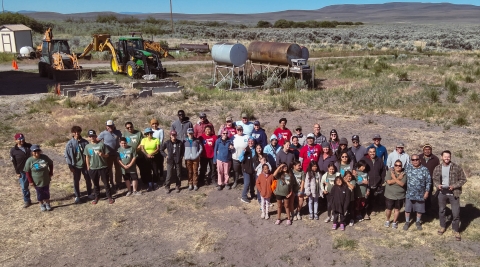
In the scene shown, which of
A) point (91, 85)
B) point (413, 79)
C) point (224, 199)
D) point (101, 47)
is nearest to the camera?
point (224, 199)

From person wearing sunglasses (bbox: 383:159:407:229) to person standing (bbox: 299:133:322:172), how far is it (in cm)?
137

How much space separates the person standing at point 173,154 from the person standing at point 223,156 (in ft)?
2.52

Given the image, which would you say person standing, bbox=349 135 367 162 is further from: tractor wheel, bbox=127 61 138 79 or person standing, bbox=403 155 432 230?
tractor wheel, bbox=127 61 138 79

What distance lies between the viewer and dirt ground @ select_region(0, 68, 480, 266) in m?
7.24

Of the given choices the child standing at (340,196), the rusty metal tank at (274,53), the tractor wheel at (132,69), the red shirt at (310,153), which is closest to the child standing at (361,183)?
the child standing at (340,196)

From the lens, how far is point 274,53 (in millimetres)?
24891

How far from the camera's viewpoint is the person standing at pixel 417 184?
7.73 m

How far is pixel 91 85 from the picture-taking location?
2156cm

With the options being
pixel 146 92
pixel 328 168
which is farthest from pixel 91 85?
pixel 328 168

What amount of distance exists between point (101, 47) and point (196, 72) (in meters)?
6.31

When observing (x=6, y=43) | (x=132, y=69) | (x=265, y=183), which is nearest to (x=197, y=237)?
(x=265, y=183)

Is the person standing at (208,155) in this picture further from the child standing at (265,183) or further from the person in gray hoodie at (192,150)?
the child standing at (265,183)

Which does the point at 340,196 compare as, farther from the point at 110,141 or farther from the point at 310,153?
the point at 110,141

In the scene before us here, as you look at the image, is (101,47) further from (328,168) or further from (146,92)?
(328,168)
